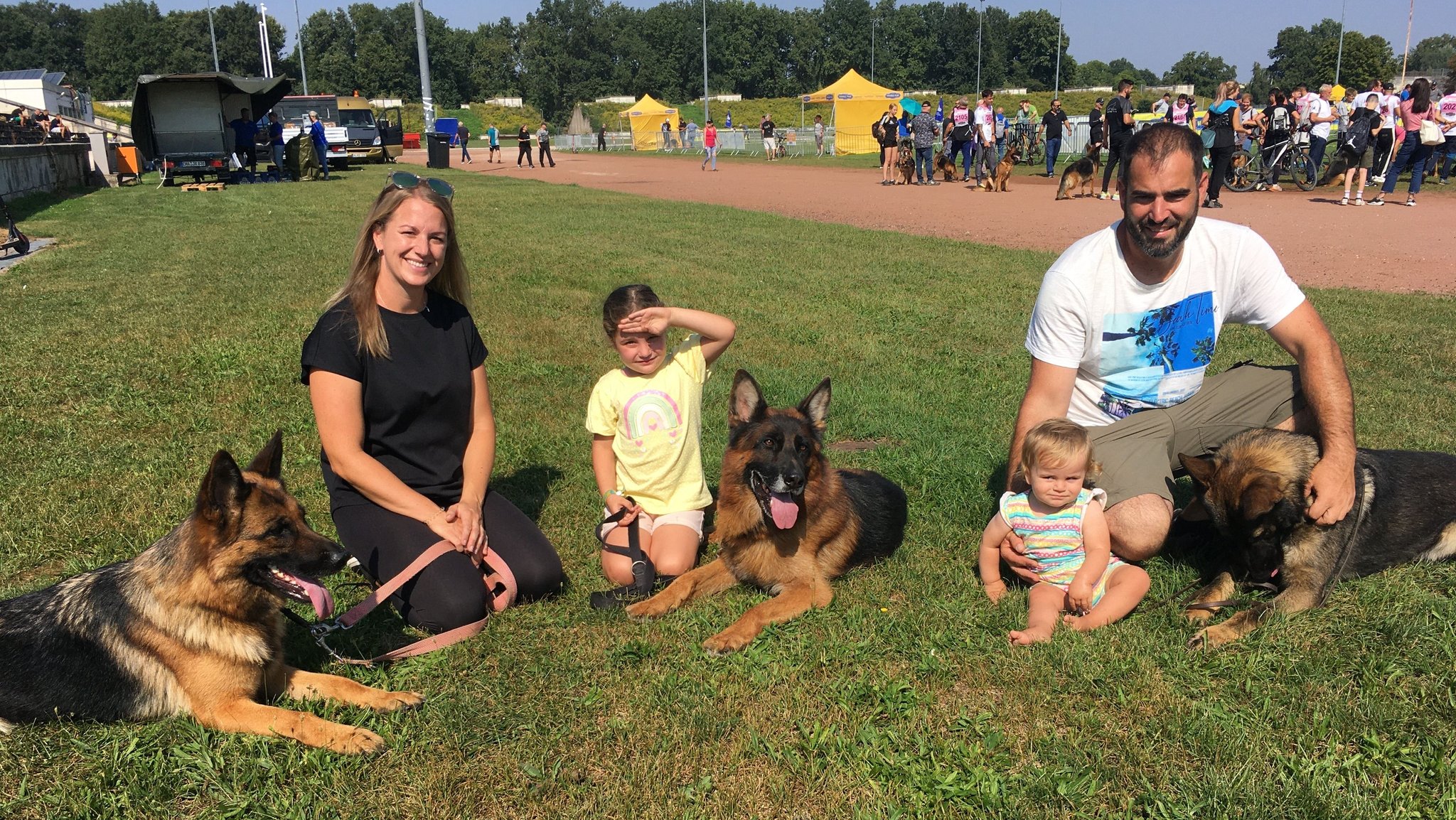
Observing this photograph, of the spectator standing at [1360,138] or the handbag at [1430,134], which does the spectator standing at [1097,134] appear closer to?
the spectator standing at [1360,138]

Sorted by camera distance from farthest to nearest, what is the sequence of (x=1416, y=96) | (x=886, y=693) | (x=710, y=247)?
(x=1416, y=96) → (x=710, y=247) → (x=886, y=693)

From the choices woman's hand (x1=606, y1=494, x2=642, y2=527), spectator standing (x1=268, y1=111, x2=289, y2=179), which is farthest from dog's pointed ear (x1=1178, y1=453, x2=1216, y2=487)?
spectator standing (x1=268, y1=111, x2=289, y2=179)

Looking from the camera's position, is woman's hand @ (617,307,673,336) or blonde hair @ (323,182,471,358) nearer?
blonde hair @ (323,182,471,358)

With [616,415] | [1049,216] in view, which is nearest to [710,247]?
[1049,216]

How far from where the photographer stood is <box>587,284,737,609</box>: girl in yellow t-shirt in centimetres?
423

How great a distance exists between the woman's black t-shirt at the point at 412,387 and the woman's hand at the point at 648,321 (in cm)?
87

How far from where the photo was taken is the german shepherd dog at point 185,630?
3.03 m

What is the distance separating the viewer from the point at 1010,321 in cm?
923

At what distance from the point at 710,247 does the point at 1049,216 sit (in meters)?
8.64

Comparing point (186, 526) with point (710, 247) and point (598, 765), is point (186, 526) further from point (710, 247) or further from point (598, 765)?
point (710, 247)

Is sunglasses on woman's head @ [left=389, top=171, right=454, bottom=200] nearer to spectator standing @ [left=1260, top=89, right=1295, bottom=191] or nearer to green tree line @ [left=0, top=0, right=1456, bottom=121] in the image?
spectator standing @ [left=1260, top=89, right=1295, bottom=191]

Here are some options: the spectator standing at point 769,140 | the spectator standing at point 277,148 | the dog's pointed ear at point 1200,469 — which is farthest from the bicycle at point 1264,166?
the spectator standing at point 277,148

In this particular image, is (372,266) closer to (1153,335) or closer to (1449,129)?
(1153,335)

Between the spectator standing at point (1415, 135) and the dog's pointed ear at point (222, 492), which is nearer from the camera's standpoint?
the dog's pointed ear at point (222, 492)
